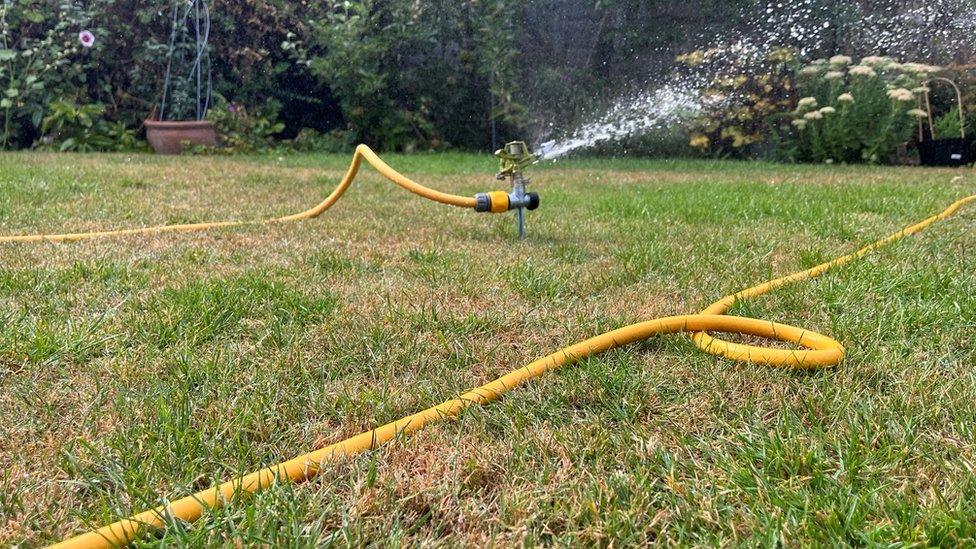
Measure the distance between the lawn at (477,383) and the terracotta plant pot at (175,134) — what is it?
4.36 meters

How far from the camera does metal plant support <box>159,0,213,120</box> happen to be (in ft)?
22.5

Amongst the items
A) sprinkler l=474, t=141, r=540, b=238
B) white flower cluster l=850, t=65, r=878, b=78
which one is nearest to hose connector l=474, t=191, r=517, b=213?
sprinkler l=474, t=141, r=540, b=238

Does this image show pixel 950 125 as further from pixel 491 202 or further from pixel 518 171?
pixel 491 202

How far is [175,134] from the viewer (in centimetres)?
669

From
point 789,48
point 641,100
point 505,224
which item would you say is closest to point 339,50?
point 641,100

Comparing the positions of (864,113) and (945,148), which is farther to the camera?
(864,113)

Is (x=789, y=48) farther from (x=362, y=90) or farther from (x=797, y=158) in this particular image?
(x=362, y=90)

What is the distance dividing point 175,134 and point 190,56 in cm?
105

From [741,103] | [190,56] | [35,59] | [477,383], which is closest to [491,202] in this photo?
[477,383]

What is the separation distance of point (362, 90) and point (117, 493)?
273 inches

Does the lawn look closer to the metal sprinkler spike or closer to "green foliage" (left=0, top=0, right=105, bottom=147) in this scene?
the metal sprinkler spike

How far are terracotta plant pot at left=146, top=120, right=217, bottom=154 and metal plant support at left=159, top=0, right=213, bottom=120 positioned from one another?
9.6 inches

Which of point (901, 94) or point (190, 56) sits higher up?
point (190, 56)

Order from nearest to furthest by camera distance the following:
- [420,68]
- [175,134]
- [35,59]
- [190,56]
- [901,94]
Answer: [901,94] < [35,59] < [175,134] < [190,56] < [420,68]
